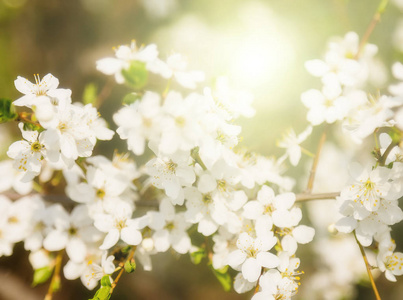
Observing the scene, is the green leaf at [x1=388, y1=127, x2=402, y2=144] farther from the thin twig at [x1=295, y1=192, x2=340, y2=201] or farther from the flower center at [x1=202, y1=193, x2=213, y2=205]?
the flower center at [x1=202, y1=193, x2=213, y2=205]

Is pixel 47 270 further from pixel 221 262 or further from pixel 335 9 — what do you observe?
pixel 335 9

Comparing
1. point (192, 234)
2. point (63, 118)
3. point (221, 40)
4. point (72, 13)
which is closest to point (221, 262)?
point (192, 234)

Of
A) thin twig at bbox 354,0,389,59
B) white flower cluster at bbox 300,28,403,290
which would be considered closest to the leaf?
white flower cluster at bbox 300,28,403,290

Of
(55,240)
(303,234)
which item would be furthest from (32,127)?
(303,234)

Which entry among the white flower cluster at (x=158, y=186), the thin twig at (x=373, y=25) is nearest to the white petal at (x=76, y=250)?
the white flower cluster at (x=158, y=186)

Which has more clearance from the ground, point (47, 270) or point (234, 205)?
point (234, 205)

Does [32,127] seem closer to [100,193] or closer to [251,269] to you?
[100,193]
